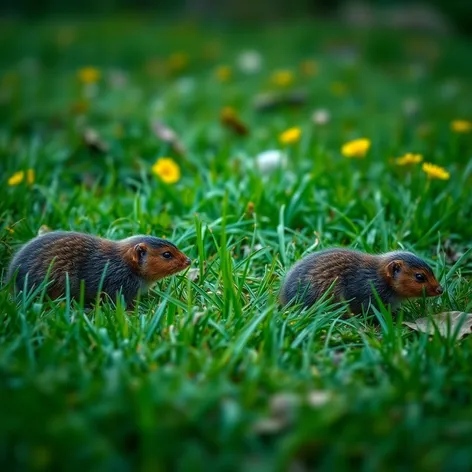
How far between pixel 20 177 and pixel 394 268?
2.66m

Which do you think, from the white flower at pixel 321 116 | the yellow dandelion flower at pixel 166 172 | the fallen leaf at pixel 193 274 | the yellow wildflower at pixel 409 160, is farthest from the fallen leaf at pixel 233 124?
the fallen leaf at pixel 193 274

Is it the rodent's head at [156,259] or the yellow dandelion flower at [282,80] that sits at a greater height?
the yellow dandelion flower at [282,80]

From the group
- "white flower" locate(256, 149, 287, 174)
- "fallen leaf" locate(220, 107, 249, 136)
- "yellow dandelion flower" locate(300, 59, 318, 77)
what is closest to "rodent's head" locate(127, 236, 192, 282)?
"white flower" locate(256, 149, 287, 174)

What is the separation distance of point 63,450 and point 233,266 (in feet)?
5.55

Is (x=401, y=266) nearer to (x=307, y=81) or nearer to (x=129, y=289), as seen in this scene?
(x=129, y=289)

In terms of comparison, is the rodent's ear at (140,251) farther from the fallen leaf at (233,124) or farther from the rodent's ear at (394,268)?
the fallen leaf at (233,124)

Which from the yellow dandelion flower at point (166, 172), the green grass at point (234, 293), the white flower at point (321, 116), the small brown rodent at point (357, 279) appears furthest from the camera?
the white flower at point (321, 116)

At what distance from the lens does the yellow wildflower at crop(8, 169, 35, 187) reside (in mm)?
4527

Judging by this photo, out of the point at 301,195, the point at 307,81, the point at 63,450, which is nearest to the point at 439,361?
the point at 63,450

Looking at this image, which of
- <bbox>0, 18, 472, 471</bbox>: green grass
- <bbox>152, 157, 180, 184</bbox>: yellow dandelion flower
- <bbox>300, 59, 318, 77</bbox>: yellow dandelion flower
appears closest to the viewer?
<bbox>0, 18, 472, 471</bbox>: green grass

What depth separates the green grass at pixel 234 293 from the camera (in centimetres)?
213

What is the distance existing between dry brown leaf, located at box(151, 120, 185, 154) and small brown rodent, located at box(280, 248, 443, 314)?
2.56 meters

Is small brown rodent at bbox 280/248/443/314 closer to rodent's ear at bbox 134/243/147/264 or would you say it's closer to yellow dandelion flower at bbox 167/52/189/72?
rodent's ear at bbox 134/243/147/264

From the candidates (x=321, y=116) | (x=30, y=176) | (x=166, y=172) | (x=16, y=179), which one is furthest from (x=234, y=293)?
(x=321, y=116)
